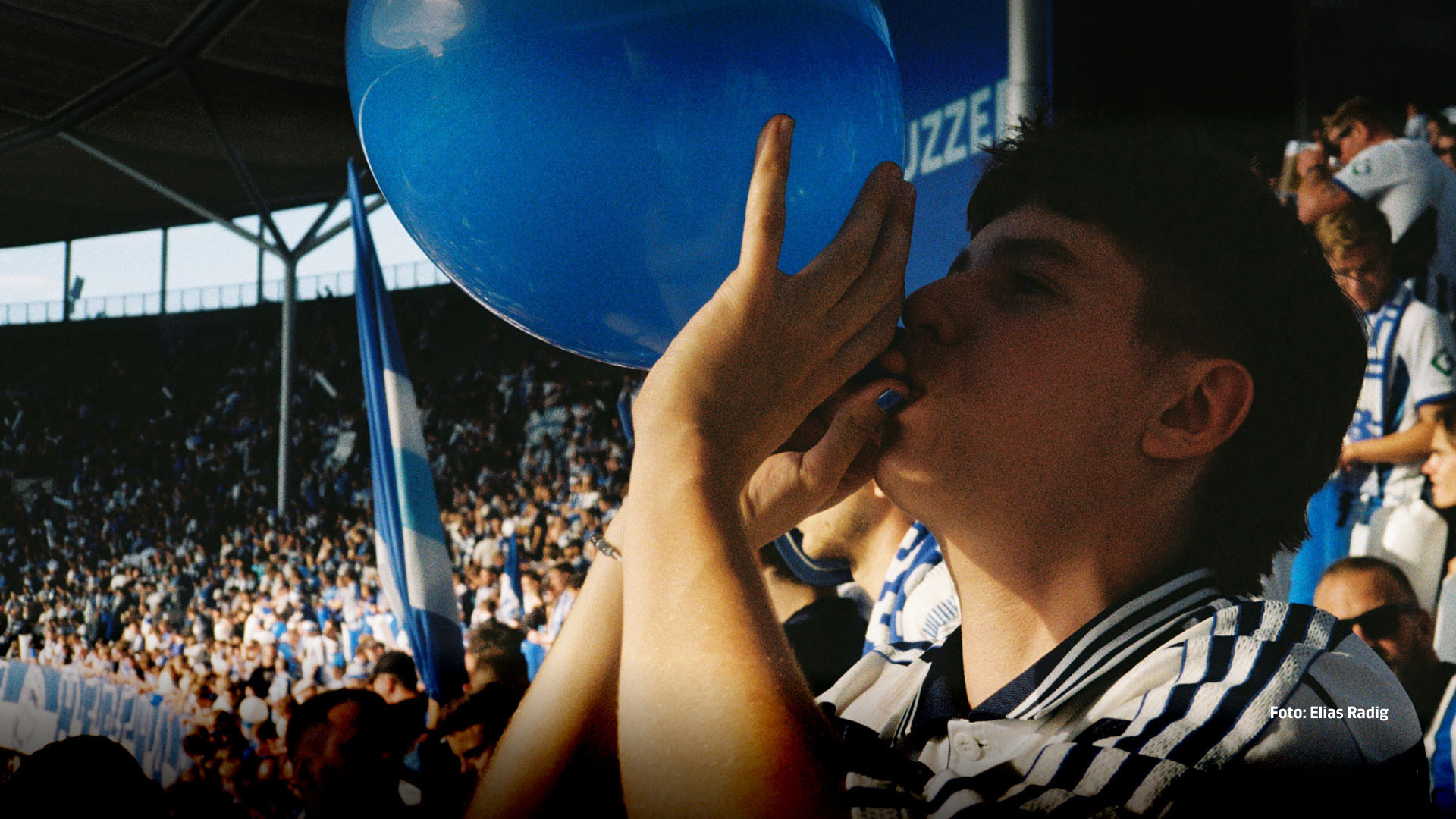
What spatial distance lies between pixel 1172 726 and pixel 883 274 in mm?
301

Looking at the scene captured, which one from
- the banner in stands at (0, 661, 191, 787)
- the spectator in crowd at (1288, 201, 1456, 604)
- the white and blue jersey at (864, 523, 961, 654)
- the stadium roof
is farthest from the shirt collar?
the stadium roof

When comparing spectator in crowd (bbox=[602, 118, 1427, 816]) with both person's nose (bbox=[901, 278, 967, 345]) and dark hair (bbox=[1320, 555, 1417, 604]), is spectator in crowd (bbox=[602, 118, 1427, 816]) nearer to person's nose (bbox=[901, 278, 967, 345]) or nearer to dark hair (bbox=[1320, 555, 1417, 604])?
person's nose (bbox=[901, 278, 967, 345])

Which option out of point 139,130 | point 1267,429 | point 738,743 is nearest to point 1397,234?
point 1267,429

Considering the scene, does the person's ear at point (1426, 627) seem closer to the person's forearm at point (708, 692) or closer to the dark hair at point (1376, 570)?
the dark hair at point (1376, 570)

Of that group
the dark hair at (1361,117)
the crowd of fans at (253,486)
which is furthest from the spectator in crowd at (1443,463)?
the crowd of fans at (253,486)

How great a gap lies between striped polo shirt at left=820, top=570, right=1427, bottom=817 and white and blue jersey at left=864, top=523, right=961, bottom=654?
0.47 metres

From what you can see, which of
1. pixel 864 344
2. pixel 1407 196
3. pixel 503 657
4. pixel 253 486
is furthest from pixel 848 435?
pixel 253 486

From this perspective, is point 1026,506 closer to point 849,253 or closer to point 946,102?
point 849,253

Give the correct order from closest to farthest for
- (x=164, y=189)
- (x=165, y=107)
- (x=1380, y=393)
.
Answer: (x=1380, y=393) → (x=165, y=107) → (x=164, y=189)

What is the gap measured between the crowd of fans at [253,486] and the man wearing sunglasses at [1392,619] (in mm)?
5073

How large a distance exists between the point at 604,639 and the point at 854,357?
0.31 meters

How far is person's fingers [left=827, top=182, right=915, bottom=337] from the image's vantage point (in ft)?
2.11

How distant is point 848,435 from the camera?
28.8 inches

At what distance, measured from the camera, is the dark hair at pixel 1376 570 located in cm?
Answer: 171
